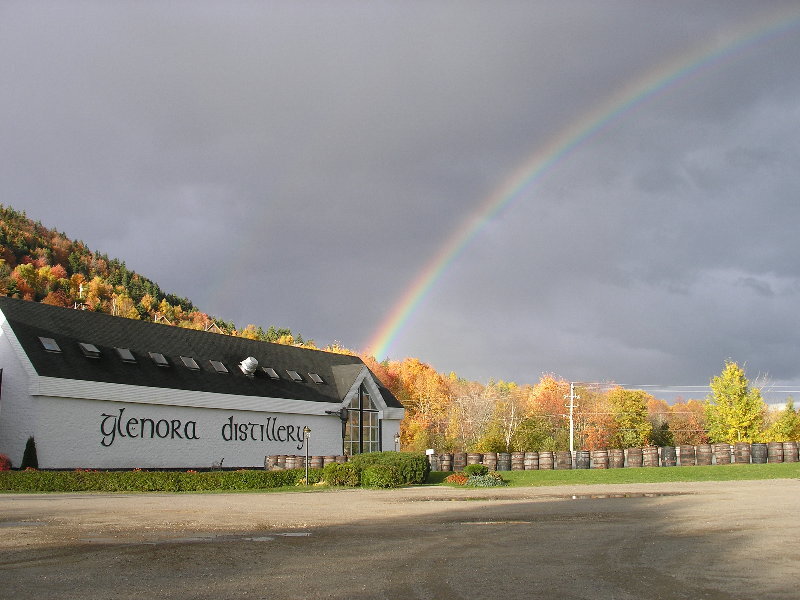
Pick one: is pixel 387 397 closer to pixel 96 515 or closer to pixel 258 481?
pixel 258 481

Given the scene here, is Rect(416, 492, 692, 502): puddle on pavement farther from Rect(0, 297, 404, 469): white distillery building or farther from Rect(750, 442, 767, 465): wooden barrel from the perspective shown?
Rect(750, 442, 767, 465): wooden barrel

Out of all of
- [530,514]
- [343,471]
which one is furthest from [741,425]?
[530,514]

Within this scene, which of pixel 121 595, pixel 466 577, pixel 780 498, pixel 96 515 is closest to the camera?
pixel 121 595

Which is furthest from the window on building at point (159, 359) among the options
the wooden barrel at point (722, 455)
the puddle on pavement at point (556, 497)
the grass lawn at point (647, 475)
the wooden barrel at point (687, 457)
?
the wooden barrel at point (722, 455)

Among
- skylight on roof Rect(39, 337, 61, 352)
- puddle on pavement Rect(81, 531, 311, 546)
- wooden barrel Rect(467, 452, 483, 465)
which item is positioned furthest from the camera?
wooden barrel Rect(467, 452, 483, 465)

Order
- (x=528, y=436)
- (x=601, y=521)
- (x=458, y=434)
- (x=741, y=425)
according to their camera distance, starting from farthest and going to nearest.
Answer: (x=458, y=434) → (x=741, y=425) → (x=528, y=436) → (x=601, y=521)

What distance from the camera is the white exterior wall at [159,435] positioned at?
37562 mm

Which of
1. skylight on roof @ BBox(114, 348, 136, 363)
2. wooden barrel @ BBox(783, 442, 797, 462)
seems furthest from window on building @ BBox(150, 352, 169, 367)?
wooden barrel @ BBox(783, 442, 797, 462)

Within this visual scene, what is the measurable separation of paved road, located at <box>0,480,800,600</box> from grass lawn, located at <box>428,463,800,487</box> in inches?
604

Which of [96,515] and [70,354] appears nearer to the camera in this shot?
[96,515]

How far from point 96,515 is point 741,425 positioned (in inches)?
2389

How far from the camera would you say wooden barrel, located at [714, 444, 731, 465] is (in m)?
47.3

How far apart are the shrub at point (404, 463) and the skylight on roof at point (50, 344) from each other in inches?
661

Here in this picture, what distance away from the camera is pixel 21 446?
3647 cm
